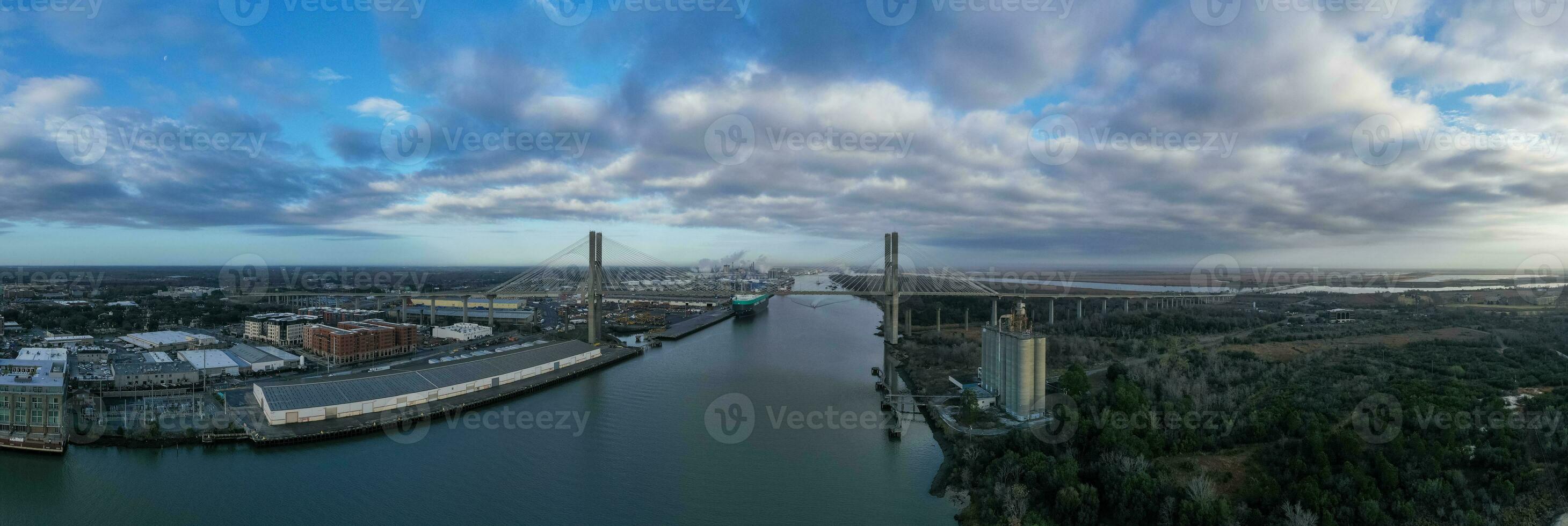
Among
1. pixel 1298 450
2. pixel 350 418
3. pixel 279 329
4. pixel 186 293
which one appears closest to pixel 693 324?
pixel 279 329

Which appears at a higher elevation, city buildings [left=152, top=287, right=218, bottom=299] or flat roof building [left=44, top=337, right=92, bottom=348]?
city buildings [left=152, top=287, right=218, bottom=299]

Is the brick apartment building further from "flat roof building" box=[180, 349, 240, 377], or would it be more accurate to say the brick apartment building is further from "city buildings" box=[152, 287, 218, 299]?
"city buildings" box=[152, 287, 218, 299]

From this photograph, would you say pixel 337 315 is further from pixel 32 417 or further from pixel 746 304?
pixel 746 304

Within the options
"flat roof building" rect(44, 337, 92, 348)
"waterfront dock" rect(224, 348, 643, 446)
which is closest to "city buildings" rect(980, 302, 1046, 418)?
"waterfront dock" rect(224, 348, 643, 446)

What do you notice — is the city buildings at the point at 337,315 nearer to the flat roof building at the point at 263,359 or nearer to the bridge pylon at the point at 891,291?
the flat roof building at the point at 263,359

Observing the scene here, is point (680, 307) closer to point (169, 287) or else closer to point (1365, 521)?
point (1365, 521)

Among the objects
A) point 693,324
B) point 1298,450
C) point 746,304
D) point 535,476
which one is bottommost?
point 535,476

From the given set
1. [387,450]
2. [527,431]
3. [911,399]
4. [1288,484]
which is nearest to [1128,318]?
[911,399]
